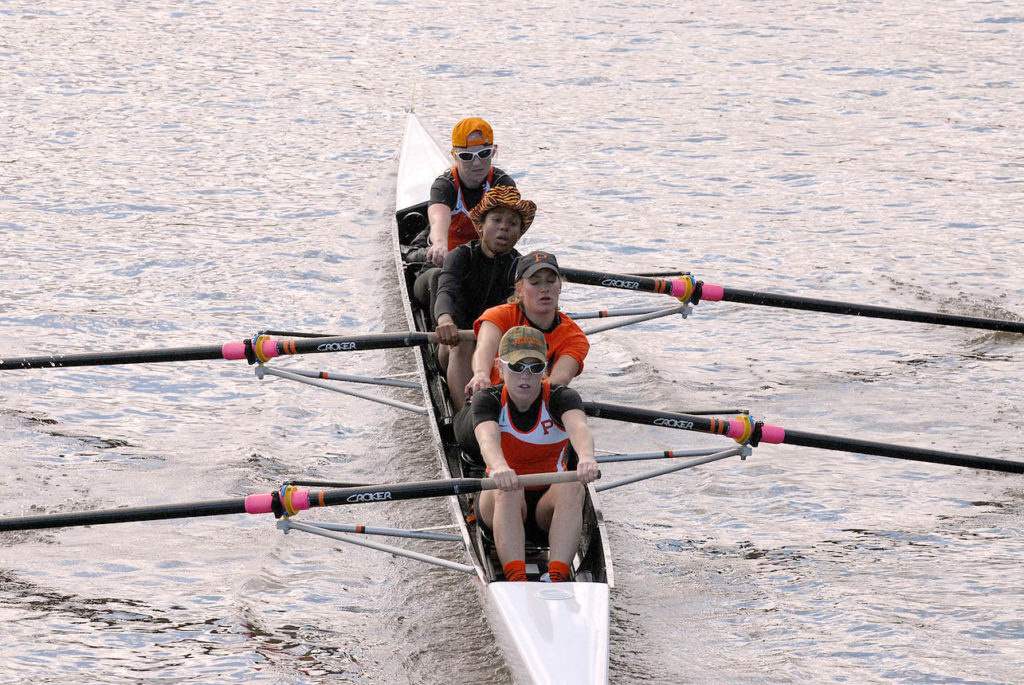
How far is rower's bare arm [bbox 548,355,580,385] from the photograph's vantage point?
6.99 m

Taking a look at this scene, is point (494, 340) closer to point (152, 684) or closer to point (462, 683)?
point (462, 683)

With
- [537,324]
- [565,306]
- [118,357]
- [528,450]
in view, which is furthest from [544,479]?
[565,306]

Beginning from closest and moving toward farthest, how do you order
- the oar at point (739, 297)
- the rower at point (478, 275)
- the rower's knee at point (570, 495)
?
the rower's knee at point (570, 495)
the rower at point (478, 275)
the oar at point (739, 297)

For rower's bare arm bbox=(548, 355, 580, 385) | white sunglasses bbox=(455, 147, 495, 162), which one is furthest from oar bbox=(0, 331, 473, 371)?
white sunglasses bbox=(455, 147, 495, 162)

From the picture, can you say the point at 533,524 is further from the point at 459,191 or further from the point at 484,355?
the point at 459,191

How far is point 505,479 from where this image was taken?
598cm

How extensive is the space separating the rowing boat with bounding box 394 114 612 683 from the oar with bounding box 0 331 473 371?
71 cm

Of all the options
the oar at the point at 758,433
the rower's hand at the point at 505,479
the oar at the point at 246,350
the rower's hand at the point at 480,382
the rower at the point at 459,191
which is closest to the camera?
the rower's hand at the point at 505,479

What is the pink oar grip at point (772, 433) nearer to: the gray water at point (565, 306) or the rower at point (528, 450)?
the gray water at point (565, 306)

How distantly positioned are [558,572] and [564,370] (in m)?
1.37

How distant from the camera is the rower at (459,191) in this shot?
9.36m

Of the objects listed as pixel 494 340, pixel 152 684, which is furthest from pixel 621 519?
pixel 152 684

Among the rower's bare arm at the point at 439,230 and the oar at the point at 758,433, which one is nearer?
the oar at the point at 758,433

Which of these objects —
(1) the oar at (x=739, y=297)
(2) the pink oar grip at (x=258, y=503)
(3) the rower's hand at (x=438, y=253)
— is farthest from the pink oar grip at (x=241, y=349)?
(1) the oar at (x=739, y=297)
